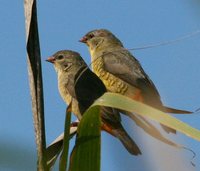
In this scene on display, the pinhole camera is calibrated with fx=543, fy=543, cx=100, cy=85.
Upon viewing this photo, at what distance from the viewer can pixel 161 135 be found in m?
1.70

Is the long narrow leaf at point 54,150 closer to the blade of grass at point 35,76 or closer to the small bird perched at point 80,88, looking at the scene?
the blade of grass at point 35,76

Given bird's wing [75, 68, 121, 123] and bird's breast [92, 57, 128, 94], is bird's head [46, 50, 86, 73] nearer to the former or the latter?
bird's breast [92, 57, 128, 94]

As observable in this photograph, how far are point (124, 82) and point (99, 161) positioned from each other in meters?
4.11

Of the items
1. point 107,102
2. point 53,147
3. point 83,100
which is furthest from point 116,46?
point 107,102

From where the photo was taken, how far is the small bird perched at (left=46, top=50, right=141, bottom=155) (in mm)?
4202

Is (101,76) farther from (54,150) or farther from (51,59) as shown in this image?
(54,150)

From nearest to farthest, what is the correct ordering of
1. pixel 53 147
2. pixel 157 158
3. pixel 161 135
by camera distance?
1. pixel 157 158
2. pixel 161 135
3. pixel 53 147

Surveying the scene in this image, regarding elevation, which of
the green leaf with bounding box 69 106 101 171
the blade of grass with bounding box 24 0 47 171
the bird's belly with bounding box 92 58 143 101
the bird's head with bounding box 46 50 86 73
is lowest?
the bird's belly with bounding box 92 58 143 101

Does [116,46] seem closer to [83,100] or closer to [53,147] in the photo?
[83,100]

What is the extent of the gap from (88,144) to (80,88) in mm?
3186

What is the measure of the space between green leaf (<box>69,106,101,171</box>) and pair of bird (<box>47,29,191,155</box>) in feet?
8.59

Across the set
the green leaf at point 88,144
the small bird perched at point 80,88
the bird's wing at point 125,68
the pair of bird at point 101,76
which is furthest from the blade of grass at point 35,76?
the bird's wing at point 125,68

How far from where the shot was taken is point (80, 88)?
4.68 meters

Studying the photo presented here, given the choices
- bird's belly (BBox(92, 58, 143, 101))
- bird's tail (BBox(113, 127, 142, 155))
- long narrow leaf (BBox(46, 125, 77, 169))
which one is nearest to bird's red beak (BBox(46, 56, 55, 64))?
bird's belly (BBox(92, 58, 143, 101))
